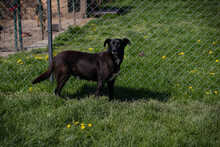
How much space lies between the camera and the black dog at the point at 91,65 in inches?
142

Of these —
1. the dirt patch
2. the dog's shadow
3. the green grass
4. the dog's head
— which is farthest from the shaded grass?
the dirt patch

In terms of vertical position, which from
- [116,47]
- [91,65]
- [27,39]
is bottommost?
[27,39]

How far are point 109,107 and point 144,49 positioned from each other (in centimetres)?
275

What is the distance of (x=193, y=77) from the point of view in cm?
446

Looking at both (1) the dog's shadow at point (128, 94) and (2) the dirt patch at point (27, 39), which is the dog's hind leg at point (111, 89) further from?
(2) the dirt patch at point (27, 39)

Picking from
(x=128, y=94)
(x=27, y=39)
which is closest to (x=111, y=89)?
(x=128, y=94)

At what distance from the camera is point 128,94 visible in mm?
4117

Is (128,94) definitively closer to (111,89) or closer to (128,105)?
(111,89)

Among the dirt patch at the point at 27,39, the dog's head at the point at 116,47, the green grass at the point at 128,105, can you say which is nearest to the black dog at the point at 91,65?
the dog's head at the point at 116,47

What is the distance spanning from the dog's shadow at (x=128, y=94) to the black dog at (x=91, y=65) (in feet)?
1.34

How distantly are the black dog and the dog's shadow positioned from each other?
0.41m

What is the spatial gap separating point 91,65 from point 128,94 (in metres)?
0.89

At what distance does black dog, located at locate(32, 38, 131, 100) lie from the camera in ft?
11.8

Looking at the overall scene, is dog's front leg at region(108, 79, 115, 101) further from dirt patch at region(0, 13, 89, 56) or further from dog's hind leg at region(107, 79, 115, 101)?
dirt patch at region(0, 13, 89, 56)
